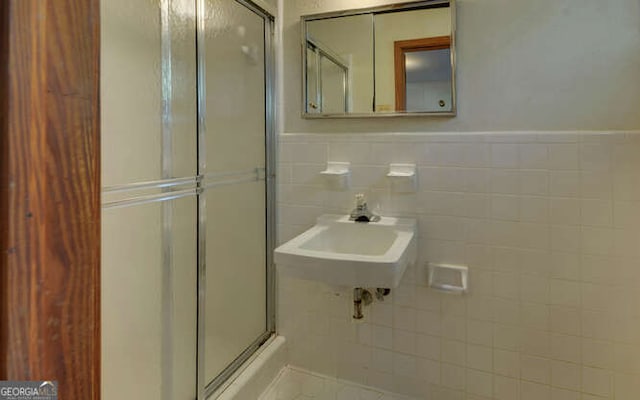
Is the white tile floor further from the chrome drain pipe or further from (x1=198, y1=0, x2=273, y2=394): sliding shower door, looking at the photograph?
the chrome drain pipe

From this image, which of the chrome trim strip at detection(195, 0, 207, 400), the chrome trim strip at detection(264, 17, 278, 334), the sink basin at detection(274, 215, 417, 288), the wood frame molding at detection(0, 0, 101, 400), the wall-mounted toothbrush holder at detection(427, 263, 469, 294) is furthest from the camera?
A: the chrome trim strip at detection(264, 17, 278, 334)

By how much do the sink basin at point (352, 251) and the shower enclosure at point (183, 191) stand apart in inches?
14.1

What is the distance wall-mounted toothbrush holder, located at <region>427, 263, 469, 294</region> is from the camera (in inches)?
64.2

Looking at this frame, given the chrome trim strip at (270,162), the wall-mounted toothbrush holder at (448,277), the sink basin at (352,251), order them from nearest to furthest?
1. the sink basin at (352,251)
2. the wall-mounted toothbrush holder at (448,277)
3. the chrome trim strip at (270,162)

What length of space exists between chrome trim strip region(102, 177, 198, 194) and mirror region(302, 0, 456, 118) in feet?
2.39

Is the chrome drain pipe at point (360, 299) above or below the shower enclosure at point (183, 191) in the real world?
below

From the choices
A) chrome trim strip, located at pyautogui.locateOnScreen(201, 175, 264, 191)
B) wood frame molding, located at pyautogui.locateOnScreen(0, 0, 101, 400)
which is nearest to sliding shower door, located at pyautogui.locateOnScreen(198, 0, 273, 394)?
chrome trim strip, located at pyautogui.locateOnScreen(201, 175, 264, 191)

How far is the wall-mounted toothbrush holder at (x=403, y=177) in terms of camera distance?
167 centimetres

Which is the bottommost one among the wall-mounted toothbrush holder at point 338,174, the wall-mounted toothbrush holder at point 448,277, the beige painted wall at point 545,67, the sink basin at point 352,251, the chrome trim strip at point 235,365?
the chrome trim strip at point 235,365

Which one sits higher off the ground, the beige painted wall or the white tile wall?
the beige painted wall

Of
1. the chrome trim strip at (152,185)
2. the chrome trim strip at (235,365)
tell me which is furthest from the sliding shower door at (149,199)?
the chrome trim strip at (235,365)

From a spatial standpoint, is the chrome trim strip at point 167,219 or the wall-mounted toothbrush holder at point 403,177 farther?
the wall-mounted toothbrush holder at point 403,177

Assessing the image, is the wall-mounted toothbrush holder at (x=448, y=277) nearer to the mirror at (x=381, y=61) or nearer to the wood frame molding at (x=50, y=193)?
the mirror at (x=381, y=61)

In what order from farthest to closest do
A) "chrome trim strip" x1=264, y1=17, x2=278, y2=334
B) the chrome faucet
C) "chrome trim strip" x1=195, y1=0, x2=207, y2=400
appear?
1. "chrome trim strip" x1=264, y1=17, x2=278, y2=334
2. the chrome faucet
3. "chrome trim strip" x1=195, y1=0, x2=207, y2=400
